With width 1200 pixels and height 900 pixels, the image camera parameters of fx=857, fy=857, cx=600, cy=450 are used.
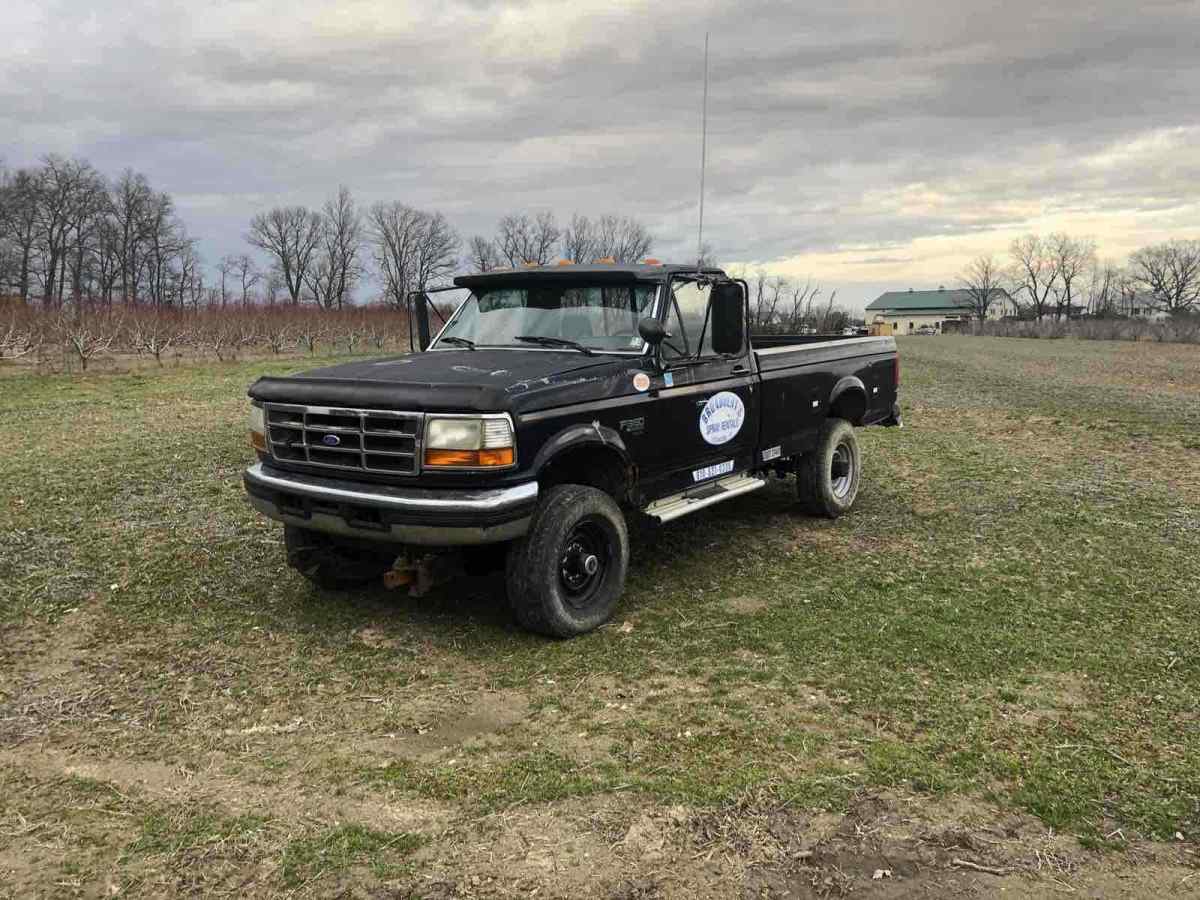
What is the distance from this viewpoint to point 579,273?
564 centimetres

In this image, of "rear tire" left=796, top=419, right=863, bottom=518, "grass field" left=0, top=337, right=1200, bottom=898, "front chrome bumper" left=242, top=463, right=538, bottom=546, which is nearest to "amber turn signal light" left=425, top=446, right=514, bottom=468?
"front chrome bumper" left=242, top=463, right=538, bottom=546

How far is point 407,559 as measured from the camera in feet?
15.6

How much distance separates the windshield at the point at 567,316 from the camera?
17.9 feet

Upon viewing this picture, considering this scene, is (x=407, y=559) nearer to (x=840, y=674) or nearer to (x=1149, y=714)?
(x=840, y=674)

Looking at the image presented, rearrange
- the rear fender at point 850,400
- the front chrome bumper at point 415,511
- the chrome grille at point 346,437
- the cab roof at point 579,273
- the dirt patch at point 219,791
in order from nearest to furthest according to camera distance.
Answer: the dirt patch at point 219,791 → the front chrome bumper at point 415,511 → the chrome grille at point 346,437 → the cab roof at point 579,273 → the rear fender at point 850,400

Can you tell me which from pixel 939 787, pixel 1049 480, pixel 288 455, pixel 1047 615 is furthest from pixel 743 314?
pixel 1049 480

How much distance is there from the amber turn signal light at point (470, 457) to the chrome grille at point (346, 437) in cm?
9

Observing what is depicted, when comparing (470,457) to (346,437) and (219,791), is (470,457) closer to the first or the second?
(346,437)

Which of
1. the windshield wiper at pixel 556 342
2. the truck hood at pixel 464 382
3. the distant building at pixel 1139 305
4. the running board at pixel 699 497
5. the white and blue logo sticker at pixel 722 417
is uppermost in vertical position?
the distant building at pixel 1139 305

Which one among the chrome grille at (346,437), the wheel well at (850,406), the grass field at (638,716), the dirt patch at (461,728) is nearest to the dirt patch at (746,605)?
the grass field at (638,716)

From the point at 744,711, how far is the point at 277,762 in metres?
2.03

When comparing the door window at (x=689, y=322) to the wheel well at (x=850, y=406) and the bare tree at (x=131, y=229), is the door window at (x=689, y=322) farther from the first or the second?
the bare tree at (x=131, y=229)

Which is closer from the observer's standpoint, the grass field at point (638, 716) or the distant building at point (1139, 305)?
the grass field at point (638, 716)

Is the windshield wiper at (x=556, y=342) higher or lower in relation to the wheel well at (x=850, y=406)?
higher
